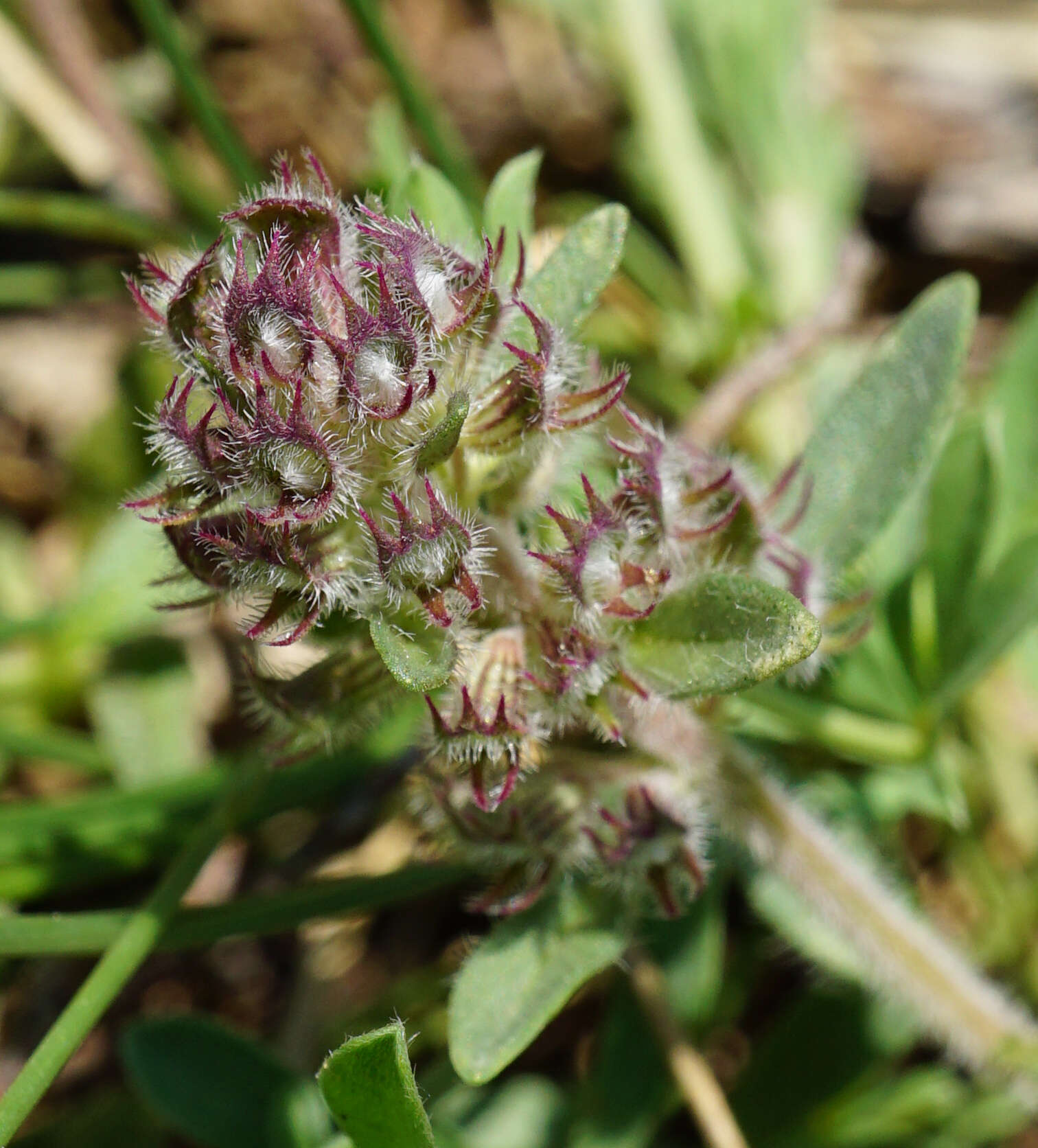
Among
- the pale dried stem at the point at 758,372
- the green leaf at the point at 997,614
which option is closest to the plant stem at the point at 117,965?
the green leaf at the point at 997,614

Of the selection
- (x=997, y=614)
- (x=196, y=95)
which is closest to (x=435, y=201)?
(x=997, y=614)

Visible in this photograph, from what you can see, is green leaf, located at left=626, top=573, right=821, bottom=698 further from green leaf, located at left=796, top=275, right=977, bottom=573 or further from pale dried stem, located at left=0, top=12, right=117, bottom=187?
pale dried stem, located at left=0, top=12, right=117, bottom=187

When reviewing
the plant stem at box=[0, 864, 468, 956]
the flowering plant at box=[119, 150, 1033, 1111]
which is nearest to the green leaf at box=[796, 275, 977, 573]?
the flowering plant at box=[119, 150, 1033, 1111]

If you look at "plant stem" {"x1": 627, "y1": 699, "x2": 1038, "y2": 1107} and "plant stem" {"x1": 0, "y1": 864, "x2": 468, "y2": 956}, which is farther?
"plant stem" {"x1": 627, "y1": 699, "x2": 1038, "y2": 1107}

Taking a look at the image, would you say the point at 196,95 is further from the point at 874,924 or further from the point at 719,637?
the point at 874,924

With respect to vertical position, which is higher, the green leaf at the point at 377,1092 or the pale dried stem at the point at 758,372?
the green leaf at the point at 377,1092

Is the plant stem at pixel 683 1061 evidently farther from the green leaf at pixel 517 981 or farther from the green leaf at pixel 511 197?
the green leaf at pixel 511 197

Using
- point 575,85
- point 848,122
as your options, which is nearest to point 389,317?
point 848,122
